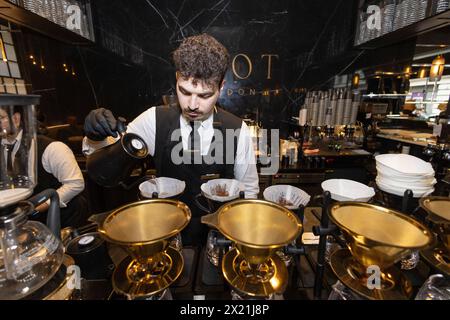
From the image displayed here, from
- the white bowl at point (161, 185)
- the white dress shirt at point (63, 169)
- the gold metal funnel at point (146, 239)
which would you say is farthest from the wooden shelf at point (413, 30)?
the white dress shirt at point (63, 169)

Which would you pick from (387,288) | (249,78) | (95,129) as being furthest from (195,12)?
(387,288)

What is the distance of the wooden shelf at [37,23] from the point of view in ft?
6.13

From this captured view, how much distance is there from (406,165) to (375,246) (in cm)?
67

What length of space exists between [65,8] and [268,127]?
117 inches

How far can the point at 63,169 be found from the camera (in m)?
1.77

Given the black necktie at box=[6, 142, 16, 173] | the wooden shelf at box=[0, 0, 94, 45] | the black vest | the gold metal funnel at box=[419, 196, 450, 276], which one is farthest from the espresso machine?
the wooden shelf at box=[0, 0, 94, 45]

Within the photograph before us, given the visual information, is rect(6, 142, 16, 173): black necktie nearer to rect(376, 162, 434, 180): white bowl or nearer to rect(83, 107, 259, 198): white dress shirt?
rect(83, 107, 259, 198): white dress shirt

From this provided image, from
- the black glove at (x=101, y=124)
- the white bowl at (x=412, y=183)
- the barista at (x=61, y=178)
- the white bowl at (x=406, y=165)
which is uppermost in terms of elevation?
the black glove at (x=101, y=124)

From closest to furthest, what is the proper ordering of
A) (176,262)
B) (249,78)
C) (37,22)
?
(176,262) < (37,22) < (249,78)

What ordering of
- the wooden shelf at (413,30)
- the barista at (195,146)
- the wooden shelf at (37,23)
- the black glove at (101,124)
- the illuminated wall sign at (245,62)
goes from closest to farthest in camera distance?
1. the black glove at (101,124)
2. the barista at (195,146)
3. the wooden shelf at (37,23)
4. the wooden shelf at (413,30)
5. the illuminated wall sign at (245,62)

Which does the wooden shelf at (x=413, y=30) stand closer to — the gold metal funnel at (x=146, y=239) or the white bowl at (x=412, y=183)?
the white bowl at (x=412, y=183)

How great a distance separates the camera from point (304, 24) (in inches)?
130

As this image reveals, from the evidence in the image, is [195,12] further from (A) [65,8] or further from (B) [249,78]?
(A) [65,8]

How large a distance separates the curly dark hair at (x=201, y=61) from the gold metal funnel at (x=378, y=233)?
850 mm
